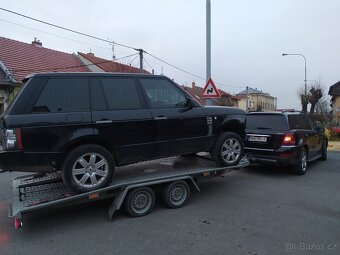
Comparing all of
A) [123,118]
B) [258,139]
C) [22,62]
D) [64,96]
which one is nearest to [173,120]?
[123,118]

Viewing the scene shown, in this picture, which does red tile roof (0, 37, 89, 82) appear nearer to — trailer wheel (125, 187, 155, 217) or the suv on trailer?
the suv on trailer

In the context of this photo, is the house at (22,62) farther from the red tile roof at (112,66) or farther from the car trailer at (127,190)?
the car trailer at (127,190)

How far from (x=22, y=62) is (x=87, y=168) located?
67.0 ft

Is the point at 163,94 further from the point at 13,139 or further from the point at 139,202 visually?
the point at 13,139

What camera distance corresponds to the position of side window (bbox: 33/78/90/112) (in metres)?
4.76

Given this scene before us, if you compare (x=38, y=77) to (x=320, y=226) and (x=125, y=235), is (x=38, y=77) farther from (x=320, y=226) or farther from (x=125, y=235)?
(x=320, y=226)

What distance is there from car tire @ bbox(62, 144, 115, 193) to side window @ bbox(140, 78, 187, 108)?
131 centimetres

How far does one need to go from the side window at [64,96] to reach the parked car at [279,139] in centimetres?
499

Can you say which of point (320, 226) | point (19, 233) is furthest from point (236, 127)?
point (19, 233)

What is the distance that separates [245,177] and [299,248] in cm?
420

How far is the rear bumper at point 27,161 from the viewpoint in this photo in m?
4.53

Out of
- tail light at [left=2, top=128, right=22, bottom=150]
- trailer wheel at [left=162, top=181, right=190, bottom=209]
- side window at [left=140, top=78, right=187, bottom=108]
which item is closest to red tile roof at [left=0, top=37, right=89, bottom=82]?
side window at [left=140, top=78, right=187, bottom=108]

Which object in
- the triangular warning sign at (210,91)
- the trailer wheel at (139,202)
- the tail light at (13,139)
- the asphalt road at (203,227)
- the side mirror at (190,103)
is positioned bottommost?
the asphalt road at (203,227)

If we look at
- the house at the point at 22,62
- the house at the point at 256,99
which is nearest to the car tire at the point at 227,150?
the house at the point at 22,62
